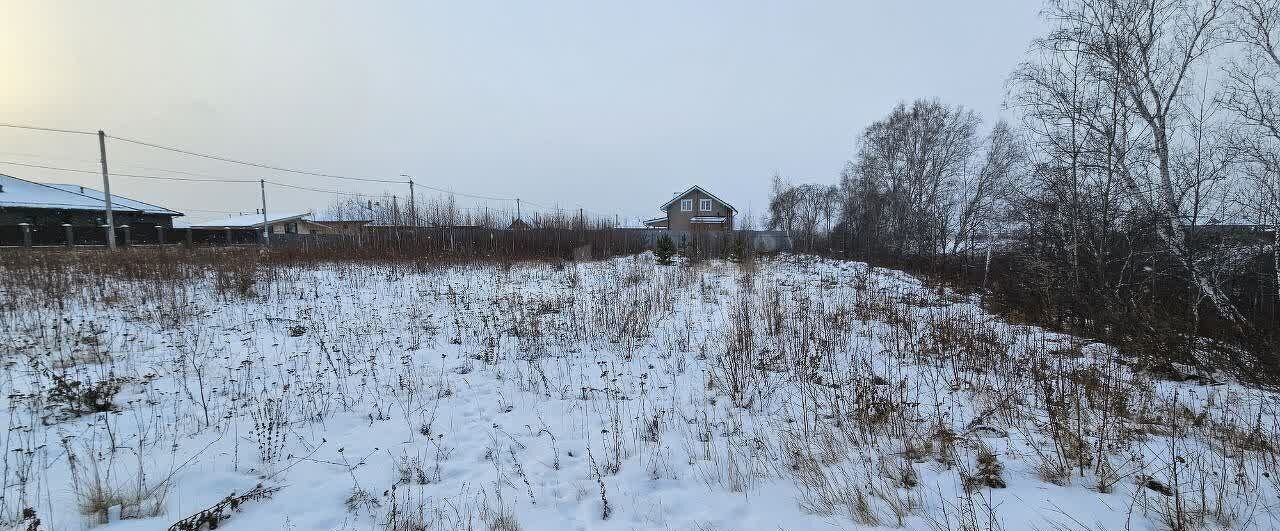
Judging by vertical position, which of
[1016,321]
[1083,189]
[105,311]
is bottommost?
[1016,321]

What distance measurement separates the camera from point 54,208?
26609mm

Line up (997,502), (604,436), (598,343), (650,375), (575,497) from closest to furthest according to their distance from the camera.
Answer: (997,502), (575,497), (604,436), (650,375), (598,343)

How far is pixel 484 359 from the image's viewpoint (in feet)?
18.1

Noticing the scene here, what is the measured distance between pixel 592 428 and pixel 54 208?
42.8 meters

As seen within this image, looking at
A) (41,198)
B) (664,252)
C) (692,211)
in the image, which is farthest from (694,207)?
(41,198)

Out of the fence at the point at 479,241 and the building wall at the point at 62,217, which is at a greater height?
the building wall at the point at 62,217

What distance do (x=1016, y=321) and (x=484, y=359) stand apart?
9217 mm

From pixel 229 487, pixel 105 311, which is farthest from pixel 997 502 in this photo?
pixel 105 311

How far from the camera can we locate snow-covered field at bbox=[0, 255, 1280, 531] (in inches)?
98.0

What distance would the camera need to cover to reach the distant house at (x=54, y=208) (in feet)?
83.9

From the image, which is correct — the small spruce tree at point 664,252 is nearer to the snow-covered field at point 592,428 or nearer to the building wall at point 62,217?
the snow-covered field at point 592,428

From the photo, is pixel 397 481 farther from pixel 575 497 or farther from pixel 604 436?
pixel 604 436

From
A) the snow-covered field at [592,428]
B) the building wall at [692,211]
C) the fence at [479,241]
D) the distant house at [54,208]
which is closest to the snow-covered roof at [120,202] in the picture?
the distant house at [54,208]

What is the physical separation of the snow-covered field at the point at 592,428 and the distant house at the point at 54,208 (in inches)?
1295
